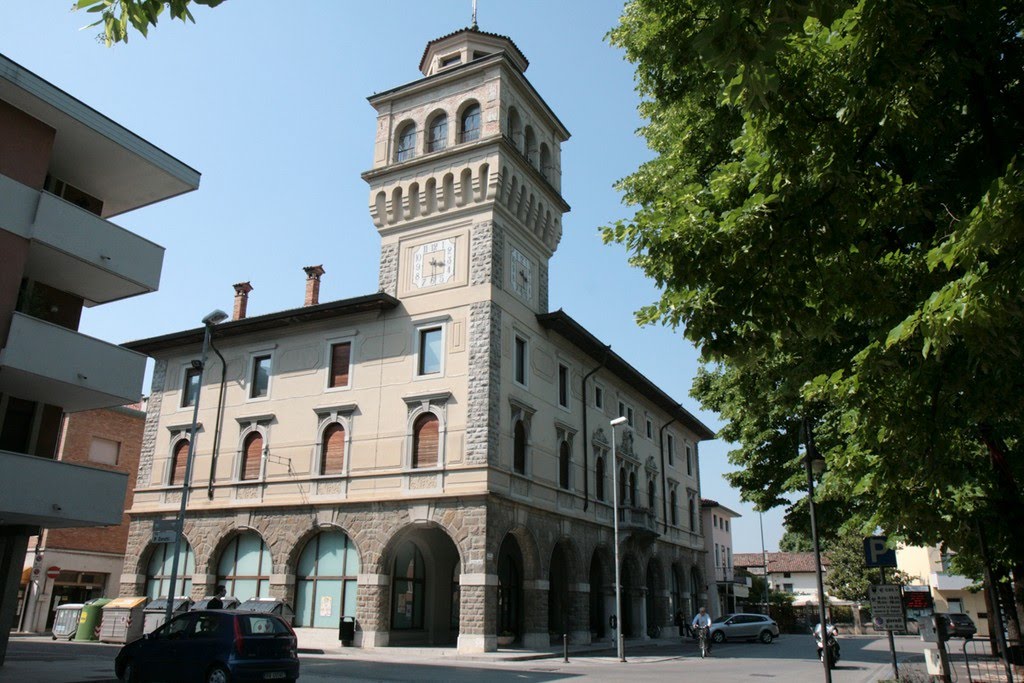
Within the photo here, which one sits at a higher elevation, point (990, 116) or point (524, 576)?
point (990, 116)

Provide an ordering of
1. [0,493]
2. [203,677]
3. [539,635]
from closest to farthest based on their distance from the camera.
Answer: [203,677], [0,493], [539,635]

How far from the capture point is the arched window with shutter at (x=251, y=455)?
3064cm

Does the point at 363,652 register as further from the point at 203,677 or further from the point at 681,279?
the point at 681,279

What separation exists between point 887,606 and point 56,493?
16.7m

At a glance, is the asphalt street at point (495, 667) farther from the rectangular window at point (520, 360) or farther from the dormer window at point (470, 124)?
the dormer window at point (470, 124)

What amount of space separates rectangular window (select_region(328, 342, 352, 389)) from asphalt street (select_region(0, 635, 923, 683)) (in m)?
9.86

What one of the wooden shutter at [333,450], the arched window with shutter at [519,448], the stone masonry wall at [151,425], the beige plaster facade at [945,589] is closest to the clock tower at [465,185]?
the arched window with shutter at [519,448]

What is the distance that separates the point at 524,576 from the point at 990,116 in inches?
913

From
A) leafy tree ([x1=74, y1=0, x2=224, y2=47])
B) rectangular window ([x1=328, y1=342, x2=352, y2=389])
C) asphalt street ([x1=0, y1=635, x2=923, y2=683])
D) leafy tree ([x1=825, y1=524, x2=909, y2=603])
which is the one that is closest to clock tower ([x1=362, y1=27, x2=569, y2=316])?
rectangular window ([x1=328, y1=342, x2=352, y2=389])

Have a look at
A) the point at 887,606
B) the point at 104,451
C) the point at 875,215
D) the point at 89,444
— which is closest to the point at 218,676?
the point at 887,606

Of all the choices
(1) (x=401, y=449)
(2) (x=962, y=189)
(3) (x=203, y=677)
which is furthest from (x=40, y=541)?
(2) (x=962, y=189)

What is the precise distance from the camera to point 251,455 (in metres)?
31.0

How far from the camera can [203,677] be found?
1354cm

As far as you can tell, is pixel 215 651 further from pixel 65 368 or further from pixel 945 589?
pixel 945 589
